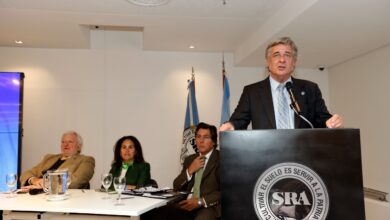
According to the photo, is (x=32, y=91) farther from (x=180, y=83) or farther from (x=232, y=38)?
(x=232, y=38)

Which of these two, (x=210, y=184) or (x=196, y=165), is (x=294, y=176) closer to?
(x=210, y=184)

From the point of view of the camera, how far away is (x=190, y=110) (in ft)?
15.5

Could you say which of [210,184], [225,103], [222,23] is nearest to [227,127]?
[210,184]

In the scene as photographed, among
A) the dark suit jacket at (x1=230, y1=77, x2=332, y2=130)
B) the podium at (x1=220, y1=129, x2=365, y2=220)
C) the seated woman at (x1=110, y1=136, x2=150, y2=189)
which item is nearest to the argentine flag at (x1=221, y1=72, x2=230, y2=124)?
the seated woman at (x1=110, y1=136, x2=150, y2=189)

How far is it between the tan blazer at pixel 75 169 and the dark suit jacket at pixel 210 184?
86 cm

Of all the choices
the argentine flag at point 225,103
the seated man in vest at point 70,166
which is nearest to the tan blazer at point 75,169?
the seated man in vest at point 70,166

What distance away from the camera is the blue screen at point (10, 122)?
13.8 ft

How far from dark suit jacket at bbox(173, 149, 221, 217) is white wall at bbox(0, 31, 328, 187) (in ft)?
5.49

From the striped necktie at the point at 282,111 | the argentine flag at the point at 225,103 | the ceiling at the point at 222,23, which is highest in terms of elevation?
the ceiling at the point at 222,23

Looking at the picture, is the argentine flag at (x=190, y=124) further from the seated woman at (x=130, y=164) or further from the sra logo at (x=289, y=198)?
the sra logo at (x=289, y=198)

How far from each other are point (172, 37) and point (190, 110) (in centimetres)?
107

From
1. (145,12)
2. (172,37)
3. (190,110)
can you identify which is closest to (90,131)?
(190,110)

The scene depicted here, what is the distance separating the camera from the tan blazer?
313 centimetres

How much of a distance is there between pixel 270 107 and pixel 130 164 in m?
2.11
